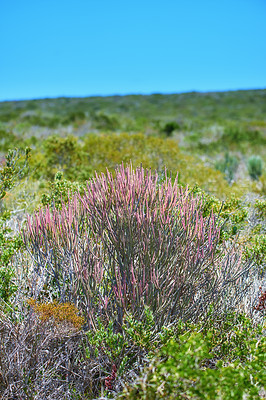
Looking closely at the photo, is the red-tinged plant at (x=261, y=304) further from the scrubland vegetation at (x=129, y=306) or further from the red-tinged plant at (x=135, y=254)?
the red-tinged plant at (x=135, y=254)

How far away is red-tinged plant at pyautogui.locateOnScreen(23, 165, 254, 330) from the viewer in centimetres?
273

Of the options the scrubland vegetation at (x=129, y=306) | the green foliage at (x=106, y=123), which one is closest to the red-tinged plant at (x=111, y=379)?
the scrubland vegetation at (x=129, y=306)

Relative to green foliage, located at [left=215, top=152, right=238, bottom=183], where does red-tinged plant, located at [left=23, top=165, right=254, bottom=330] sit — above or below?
below

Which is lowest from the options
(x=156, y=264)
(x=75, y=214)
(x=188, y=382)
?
(x=188, y=382)

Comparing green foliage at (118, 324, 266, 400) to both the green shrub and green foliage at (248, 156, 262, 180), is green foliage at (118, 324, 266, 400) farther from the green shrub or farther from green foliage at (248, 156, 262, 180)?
green foliage at (248, 156, 262, 180)

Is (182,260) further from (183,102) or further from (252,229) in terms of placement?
(183,102)

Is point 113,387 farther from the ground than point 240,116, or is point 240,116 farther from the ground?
point 240,116

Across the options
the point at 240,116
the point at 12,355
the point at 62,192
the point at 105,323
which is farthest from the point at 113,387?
the point at 240,116

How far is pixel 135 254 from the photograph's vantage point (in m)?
2.83

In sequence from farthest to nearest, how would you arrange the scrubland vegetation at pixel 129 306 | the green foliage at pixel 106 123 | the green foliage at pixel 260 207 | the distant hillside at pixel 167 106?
the distant hillside at pixel 167 106 < the green foliage at pixel 106 123 < the green foliage at pixel 260 207 < the scrubland vegetation at pixel 129 306

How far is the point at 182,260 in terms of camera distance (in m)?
2.82

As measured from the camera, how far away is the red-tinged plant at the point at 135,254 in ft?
8.97

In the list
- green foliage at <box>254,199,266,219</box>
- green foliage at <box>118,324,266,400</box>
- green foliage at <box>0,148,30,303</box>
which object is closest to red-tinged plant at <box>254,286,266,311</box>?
green foliage at <box>118,324,266,400</box>

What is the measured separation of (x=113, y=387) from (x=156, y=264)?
0.93 meters
